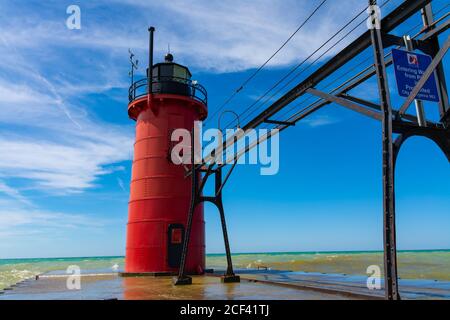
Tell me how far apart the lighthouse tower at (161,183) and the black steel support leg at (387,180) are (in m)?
13.0

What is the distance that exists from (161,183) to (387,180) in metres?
13.5

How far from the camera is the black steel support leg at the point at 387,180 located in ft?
21.5

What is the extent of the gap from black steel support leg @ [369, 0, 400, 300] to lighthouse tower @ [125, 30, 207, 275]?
13001 millimetres

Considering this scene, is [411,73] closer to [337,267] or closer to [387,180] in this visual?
[387,180]

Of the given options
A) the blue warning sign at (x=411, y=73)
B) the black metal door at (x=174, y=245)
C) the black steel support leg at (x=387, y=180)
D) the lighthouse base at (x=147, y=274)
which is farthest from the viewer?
the black metal door at (x=174, y=245)

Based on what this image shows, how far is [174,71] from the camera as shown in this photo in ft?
66.2

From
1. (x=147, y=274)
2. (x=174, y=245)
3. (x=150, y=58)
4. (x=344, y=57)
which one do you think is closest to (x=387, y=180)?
(x=344, y=57)

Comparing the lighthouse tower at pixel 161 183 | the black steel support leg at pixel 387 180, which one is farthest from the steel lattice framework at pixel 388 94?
the lighthouse tower at pixel 161 183

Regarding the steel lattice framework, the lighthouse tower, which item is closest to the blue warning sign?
the steel lattice framework

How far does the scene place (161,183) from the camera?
18.9m

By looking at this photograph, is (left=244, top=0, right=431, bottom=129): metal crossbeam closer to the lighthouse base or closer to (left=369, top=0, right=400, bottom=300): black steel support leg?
(left=369, top=0, right=400, bottom=300): black steel support leg

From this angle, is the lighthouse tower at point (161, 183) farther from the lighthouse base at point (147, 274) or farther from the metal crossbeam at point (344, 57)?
the metal crossbeam at point (344, 57)

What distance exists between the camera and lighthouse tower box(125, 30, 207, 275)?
60.3 feet
